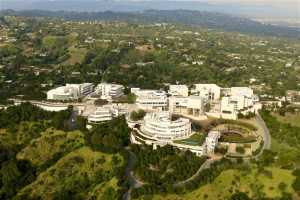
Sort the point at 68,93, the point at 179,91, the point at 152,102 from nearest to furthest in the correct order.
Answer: the point at 152,102 → the point at 68,93 → the point at 179,91

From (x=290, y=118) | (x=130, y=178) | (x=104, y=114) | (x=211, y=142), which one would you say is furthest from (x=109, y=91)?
(x=130, y=178)

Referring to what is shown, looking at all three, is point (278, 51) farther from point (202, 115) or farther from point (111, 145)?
point (111, 145)

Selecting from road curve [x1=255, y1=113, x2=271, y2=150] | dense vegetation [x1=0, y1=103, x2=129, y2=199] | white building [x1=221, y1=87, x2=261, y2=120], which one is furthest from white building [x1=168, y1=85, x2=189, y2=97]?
dense vegetation [x1=0, y1=103, x2=129, y2=199]

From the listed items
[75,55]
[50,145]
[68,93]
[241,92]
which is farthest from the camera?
[75,55]

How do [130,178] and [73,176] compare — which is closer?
[130,178]

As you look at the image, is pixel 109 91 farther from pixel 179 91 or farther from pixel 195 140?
pixel 195 140

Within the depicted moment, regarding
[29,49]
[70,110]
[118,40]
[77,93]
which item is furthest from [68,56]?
[70,110]

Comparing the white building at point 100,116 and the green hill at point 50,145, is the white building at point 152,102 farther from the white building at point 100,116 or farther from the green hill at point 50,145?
the green hill at point 50,145
